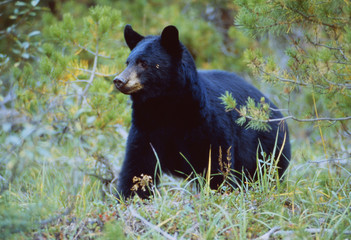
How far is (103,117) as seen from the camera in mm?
4051

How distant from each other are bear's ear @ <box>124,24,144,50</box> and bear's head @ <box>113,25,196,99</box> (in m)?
0.18

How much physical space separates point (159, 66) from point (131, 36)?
502mm

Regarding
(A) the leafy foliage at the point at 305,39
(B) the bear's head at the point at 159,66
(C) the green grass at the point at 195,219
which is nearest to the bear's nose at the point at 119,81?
(B) the bear's head at the point at 159,66

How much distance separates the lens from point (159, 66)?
3234mm

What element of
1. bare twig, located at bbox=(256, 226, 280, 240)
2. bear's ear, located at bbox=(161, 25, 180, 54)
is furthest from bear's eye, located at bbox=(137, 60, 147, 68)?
bare twig, located at bbox=(256, 226, 280, 240)

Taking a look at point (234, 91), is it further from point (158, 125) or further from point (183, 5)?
point (183, 5)

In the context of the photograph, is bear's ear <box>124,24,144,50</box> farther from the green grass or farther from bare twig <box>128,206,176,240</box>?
bare twig <box>128,206,176,240</box>

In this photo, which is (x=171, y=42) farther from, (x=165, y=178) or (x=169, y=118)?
(x=165, y=178)

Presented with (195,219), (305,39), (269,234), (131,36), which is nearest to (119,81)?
(131,36)

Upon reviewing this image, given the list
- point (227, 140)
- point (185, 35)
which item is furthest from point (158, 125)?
point (185, 35)

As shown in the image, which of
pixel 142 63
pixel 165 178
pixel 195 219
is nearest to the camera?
pixel 195 219

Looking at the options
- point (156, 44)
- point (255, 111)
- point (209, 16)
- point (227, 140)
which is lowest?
point (227, 140)

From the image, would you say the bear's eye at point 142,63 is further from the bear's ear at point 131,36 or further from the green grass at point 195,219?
the green grass at point 195,219

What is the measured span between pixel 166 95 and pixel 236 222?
132 cm
